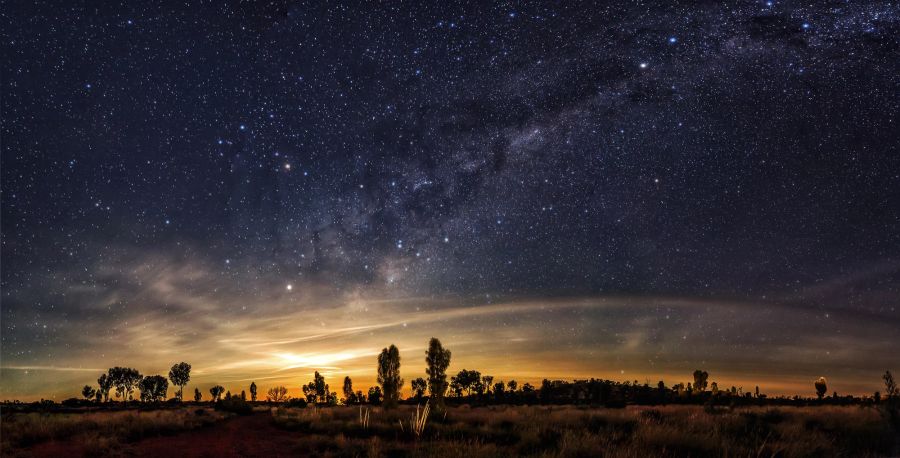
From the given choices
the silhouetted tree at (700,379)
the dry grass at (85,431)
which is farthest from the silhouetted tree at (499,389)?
the dry grass at (85,431)

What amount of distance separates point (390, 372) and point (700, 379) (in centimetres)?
5113

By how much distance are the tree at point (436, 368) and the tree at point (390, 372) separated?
4352mm

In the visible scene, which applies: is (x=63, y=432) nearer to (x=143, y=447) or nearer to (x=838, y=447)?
(x=143, y=447)

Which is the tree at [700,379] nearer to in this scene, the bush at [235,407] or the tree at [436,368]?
the tree at [436,368]

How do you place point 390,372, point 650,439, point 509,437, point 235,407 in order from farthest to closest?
1. point 390,372
2. point 235,407
3. point 509,437
4. point 650,439

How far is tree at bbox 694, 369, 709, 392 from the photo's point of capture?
73.6 metres

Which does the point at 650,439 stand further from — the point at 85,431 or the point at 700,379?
the point at 700,379

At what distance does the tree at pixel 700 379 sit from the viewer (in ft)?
242

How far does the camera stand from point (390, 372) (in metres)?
57.2

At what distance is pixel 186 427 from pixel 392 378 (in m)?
33.7

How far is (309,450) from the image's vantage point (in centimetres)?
1605

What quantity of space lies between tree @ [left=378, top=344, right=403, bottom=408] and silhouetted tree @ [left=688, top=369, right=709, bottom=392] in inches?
1950

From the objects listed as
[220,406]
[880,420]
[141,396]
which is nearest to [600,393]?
[220,406]

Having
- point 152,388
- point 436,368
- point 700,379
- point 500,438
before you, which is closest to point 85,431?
point 500,438
